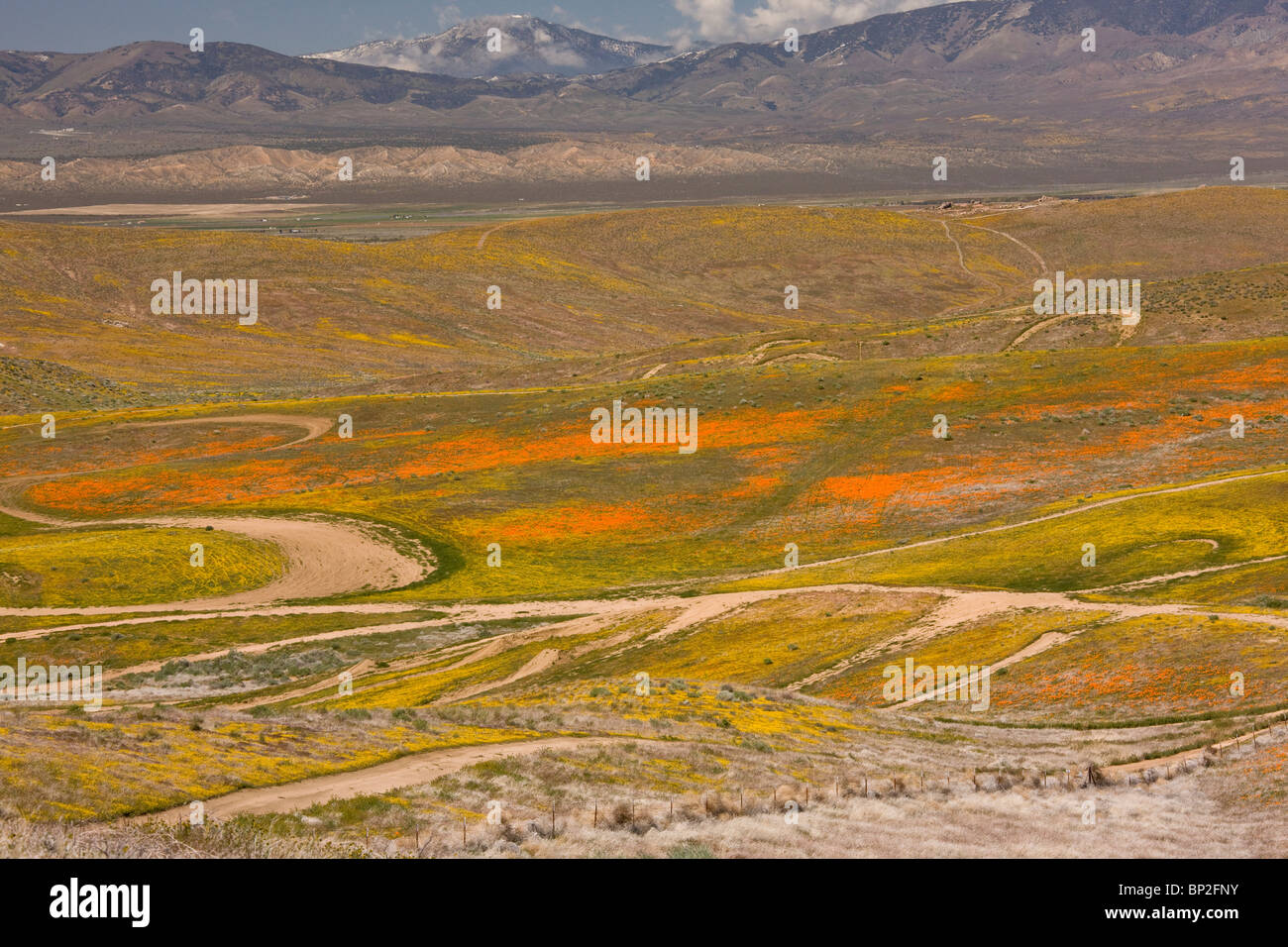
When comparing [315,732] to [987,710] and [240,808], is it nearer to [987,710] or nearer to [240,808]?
[240,808]

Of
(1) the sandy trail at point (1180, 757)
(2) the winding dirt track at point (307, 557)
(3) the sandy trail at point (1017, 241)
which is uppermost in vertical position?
(3) the sandy trail at point (1017, 241)

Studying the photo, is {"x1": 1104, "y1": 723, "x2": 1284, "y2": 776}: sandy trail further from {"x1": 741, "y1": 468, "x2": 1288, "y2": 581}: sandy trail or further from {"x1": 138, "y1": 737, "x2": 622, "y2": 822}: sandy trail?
{"x1": 741, "y1": 468, "x2": 1288, "y2": 581}: sandy trail

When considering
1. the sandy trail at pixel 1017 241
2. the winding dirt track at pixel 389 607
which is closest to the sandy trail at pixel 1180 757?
the winding dirt track at pixel 389 607

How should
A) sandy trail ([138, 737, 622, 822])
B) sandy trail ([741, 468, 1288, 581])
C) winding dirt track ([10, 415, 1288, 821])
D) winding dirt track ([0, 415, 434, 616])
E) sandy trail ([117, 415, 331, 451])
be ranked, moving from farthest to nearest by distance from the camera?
1. sandy trail ([117, 415, 331, 451])
2. sandy trail ([741, 468, 1288, 581])
3. winding dirt track ([0, 415, 434, 616])
4. winding dirt track ([10, 415, 1288, 821])
5. sandy trail ([138, 737, 622, 822])

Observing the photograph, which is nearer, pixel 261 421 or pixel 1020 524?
pixel 1020 524

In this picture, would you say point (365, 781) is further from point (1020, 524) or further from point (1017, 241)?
point (1017, 241)

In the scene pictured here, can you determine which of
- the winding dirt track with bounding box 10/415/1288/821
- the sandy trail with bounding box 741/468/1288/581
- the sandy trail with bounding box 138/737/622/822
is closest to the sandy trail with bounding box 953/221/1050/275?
the sandy trail with bounding box 741/468/1288/581

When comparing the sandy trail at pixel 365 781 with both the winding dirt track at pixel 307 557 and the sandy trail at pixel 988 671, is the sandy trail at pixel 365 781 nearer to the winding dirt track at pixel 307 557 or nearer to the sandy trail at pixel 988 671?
the sandy trail at pixel 988 671

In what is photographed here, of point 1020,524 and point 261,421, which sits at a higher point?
point 261,421

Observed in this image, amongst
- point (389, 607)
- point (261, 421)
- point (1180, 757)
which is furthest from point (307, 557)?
point (1180, 757)
